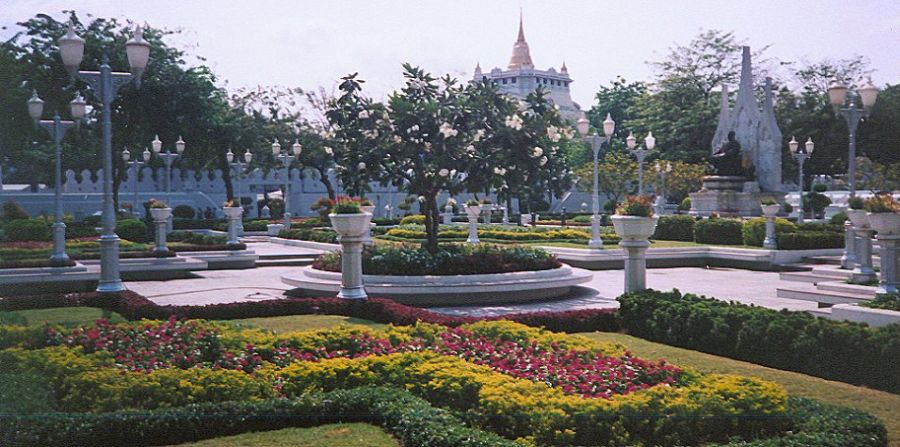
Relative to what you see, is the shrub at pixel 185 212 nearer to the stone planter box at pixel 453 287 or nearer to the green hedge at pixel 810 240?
the stone planter box at pixel 453 287

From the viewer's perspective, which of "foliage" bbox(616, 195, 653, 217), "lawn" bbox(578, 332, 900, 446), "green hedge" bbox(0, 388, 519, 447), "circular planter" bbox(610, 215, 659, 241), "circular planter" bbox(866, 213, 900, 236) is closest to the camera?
"green hedge" bbox(0, 388, 519, 447)

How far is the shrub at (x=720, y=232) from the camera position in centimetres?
2528

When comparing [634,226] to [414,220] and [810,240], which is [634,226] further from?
[414,220]

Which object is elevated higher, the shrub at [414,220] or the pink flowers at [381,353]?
the shrub at [414,220]

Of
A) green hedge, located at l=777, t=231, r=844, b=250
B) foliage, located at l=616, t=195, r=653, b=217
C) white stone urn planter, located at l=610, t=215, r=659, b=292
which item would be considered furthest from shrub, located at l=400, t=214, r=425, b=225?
white stone urn planter, located at l=610, t=215, r=659, b=292

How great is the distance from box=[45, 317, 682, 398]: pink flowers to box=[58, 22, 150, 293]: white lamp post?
4.74 meters

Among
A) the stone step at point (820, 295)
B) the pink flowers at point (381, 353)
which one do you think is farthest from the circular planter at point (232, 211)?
A: the stone step at point (820, 295)

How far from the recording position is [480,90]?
15.1m

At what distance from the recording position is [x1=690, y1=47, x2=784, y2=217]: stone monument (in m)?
33.6

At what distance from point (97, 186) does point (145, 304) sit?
127 feet

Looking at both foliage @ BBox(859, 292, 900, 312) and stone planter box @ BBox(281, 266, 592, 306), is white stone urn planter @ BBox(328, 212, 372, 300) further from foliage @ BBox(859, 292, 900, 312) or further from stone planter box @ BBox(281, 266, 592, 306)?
foliage @ BBox(859, 292, 900, 312)

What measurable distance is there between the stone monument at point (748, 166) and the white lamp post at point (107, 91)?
84.3ft

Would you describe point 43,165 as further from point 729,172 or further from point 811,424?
point 811,424

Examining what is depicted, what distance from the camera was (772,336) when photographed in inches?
338
